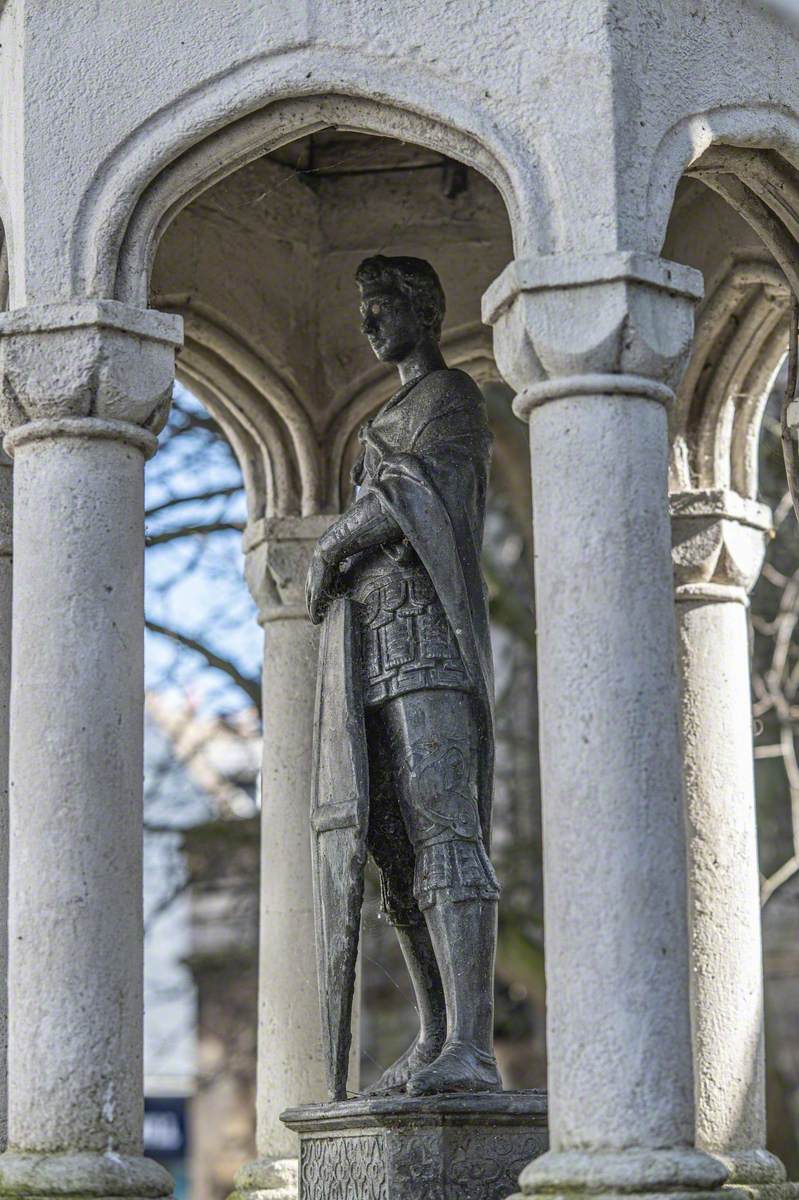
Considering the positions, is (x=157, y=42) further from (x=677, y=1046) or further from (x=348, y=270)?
(x=677, y=1046)

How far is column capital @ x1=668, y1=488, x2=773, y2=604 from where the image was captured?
31.4 feet

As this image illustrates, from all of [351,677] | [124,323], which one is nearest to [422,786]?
[351,677]

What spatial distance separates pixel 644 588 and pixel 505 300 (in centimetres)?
103

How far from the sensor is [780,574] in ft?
49.8

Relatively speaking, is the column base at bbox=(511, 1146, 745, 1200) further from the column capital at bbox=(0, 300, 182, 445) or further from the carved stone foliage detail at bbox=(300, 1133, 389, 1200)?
the column capital at bbox=(0, 300, 182, 445)

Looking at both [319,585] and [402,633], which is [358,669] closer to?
[402,633]

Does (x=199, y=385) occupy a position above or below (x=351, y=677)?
above

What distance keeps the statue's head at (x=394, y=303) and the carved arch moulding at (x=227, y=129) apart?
930 millimetres

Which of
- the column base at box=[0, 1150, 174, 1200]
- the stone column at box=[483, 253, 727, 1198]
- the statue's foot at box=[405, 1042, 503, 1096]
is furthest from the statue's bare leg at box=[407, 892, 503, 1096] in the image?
the column base at box=[0, 1150, 174, 1200]

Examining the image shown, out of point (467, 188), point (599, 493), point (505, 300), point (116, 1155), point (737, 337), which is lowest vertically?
point (116, 1155)

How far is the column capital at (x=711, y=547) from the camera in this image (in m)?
9.59

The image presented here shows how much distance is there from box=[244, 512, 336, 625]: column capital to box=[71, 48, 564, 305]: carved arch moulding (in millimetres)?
2489

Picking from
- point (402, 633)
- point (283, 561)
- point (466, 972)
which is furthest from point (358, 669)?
point (283, 561)

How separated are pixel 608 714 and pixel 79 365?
2068 millimetres
